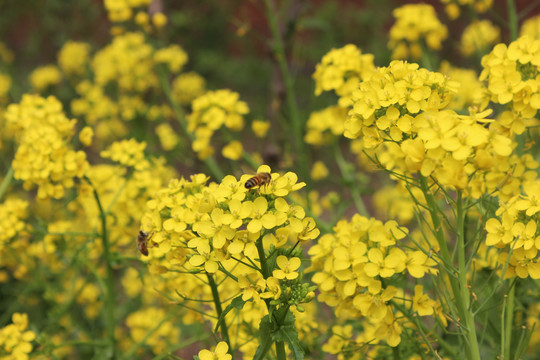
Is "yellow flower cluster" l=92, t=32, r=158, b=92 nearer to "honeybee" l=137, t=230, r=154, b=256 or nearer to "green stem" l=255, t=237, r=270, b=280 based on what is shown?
"honeybee" l=137, t=230, r=154, b=256

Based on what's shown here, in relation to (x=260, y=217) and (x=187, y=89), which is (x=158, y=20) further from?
(x=260, y=217)

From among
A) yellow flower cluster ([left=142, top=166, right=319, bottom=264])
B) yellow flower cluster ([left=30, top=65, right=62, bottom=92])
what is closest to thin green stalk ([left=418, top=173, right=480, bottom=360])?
yellow flower cluster ([left=142, top=166, right=319, bottom=264])

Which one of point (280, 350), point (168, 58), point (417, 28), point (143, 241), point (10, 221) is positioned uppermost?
point (168, 58)

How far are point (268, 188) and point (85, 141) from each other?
124 cm

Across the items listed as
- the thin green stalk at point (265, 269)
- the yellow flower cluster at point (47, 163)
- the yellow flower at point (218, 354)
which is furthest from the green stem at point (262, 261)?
the yellow flower cluster at point (47, 163)

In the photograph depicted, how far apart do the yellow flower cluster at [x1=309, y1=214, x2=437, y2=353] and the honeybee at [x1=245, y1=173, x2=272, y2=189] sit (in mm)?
284

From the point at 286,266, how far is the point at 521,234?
66 cm

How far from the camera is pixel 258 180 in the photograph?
1458 millimetres

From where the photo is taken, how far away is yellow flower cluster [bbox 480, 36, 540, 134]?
1.60m

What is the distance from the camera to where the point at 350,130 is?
5.09ft

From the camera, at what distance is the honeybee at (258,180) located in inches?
56.6

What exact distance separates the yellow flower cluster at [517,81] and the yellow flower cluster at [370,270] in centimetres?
50

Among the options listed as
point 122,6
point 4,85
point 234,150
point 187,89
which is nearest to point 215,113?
point 234,150

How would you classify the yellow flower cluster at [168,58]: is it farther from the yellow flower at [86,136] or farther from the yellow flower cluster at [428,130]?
the yellow flower cluster at [428,130]
